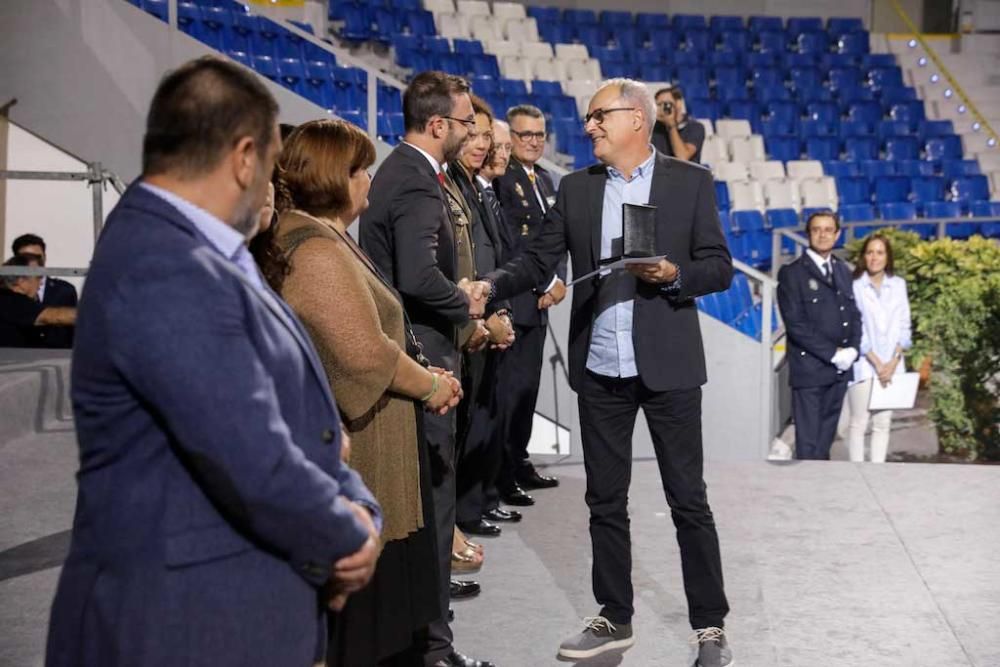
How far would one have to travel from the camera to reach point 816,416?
6.46m

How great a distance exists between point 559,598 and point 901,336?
349 cm

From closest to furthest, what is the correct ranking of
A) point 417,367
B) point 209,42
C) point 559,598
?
point 417,367 < point 559,598 < point 209,42

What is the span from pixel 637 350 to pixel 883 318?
372 centimetres

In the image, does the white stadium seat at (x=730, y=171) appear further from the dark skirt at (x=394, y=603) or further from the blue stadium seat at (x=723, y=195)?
the dark skirt at (x=394, y=603)

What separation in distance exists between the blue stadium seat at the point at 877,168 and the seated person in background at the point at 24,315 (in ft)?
31.1

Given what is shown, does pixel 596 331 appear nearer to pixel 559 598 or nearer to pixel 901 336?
pixel 559 598

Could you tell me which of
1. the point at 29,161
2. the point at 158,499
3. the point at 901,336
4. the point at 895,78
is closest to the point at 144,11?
the point at 29,161

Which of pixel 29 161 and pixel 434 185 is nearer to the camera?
pixel 434 185

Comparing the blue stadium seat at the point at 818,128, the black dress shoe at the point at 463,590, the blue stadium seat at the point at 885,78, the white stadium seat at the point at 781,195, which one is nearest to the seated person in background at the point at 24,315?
the black dress shoe at the point at 463,590

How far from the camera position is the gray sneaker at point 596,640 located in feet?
11.7

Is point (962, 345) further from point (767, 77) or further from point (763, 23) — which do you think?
point (763, 23)

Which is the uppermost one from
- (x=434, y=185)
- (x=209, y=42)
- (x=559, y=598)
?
(x=209, y=42)

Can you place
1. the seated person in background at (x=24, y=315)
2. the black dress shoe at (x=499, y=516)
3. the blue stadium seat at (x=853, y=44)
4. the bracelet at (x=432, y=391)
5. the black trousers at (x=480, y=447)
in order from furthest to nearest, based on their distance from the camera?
the blue stadium seat at (x=853, y=44) < the seated person in background at (x=24, y=315) < the black dress shoe at (x=499, y=516) < the black trousers at (x=480, y=447) < the bracelet at (x=432, y=391)

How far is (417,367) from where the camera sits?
2697 mm
